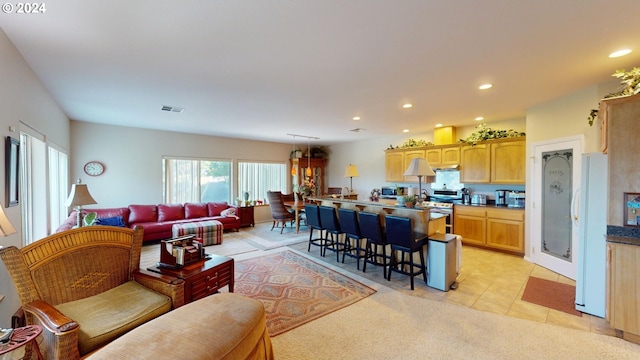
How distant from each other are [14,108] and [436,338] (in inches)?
174

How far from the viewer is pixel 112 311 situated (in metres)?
1.77

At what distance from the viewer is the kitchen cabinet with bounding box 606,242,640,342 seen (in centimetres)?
229

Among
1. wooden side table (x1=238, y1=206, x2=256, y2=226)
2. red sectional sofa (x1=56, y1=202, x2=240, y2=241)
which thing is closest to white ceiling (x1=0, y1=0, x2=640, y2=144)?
red sectional sofa (x1=56, y1=202, x2=240, y2=241)

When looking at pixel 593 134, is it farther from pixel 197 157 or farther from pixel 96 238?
pixel 197 157

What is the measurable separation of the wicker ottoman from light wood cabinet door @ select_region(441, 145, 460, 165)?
17.2 ft

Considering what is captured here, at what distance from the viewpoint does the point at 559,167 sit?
3.89 meters

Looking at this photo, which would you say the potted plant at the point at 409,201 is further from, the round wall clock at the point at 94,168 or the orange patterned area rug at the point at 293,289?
the round wall clock at the point at 94,168

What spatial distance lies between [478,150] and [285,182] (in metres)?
5.79

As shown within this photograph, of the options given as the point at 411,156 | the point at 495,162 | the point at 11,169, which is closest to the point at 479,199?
the point at 495,162

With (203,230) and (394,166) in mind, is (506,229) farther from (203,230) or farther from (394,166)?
(203,230)

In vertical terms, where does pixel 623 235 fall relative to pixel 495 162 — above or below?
below

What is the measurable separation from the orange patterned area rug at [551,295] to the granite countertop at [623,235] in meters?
0.92

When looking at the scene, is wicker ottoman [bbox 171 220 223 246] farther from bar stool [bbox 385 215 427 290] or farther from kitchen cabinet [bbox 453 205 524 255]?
kitchen cabinet [bbox 453 205 524 255]

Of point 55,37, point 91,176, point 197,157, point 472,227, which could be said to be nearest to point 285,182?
point 197,157
